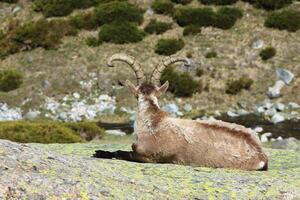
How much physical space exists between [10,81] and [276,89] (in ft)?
50.3

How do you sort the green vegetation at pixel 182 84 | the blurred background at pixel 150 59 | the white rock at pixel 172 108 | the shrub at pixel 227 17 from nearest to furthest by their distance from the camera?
the white rock at pixel 172 108 → the blurred background at pixel 150 59 → the green vegetation at pixel 182 84 → the shrub at pixel 227 17

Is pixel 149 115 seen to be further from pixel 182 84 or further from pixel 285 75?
pixel 285 75

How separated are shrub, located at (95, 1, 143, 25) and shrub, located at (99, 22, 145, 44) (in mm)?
1205

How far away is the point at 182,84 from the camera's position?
3681 centimetres

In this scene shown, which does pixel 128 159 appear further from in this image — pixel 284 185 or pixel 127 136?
pixel 127 136

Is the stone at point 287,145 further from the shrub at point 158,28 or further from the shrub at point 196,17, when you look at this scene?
the shrub at point 158,28

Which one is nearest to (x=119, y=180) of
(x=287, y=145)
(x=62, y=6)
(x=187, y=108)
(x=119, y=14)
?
(x=287, y=145)

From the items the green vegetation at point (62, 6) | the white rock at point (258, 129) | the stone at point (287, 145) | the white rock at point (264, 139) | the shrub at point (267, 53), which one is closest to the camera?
the stone at point (287, 145)

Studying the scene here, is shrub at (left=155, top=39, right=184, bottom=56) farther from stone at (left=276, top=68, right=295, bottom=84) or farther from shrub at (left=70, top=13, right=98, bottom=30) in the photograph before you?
stone at (left=276, top=68, right=295, bottom=84)

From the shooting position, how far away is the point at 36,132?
25141 mm

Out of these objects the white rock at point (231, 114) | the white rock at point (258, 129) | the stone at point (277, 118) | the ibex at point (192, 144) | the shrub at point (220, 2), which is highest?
the ibex at point (192, 144)

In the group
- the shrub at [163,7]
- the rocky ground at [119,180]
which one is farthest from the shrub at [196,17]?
the rocky ground at [119,180]

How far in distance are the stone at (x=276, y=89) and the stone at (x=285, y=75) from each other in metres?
0.30

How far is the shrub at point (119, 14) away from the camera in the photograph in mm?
44156
